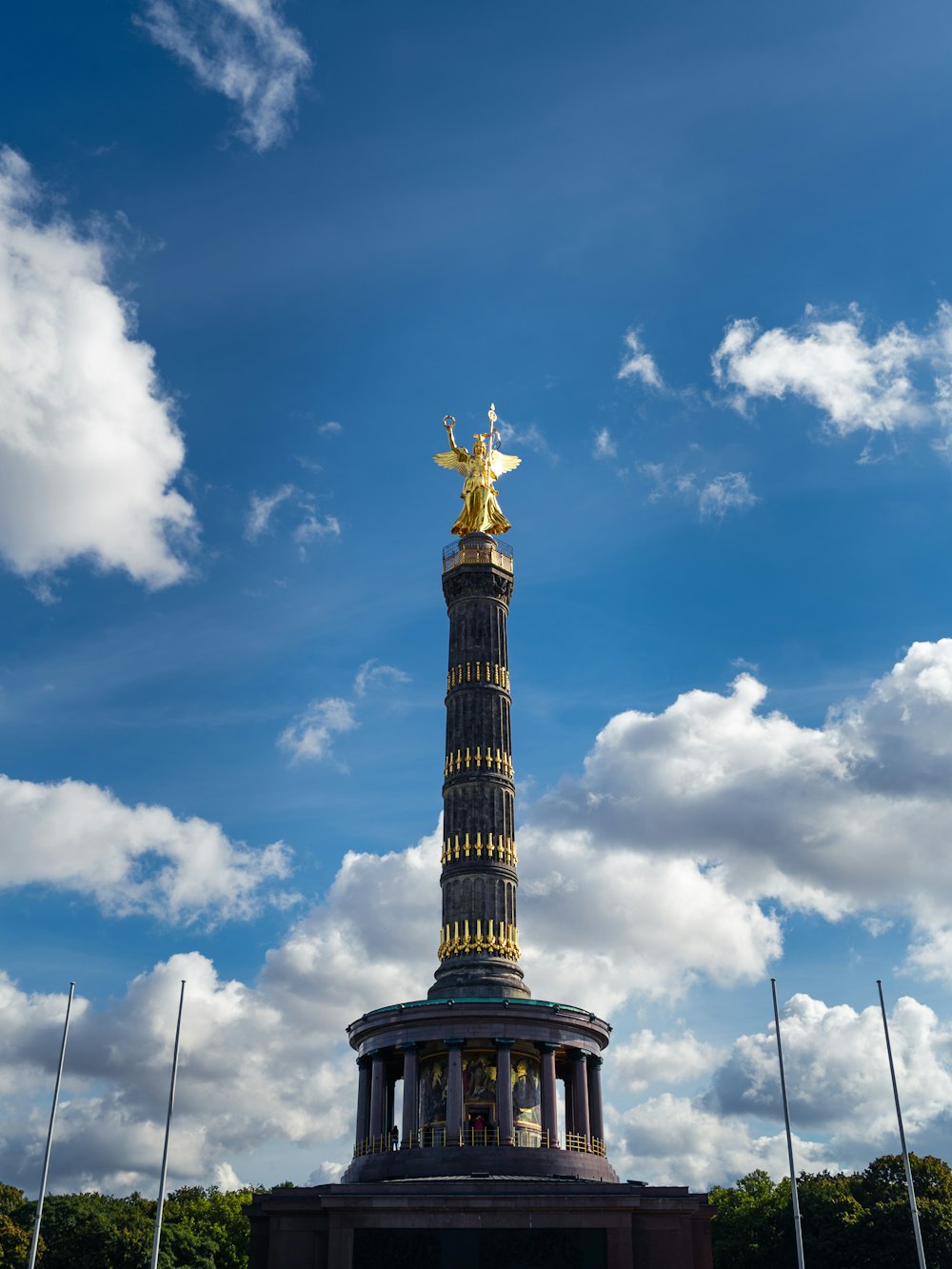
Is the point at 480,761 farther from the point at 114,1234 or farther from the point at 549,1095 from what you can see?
the point at 114,1234

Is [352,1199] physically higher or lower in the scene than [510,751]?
lower

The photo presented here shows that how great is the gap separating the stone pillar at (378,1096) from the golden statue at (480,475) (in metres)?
25.6

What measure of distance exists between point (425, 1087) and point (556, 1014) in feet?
20.1

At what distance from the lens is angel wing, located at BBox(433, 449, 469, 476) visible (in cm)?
6241

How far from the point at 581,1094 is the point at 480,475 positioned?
3040 cm

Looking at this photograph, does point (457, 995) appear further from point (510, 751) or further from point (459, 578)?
point (459, 578)

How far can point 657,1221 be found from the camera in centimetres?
4062

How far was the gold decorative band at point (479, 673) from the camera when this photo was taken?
5628 cm

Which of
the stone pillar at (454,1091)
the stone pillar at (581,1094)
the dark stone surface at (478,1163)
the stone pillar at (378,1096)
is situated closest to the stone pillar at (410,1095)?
the dark stone surface at (478,1163)

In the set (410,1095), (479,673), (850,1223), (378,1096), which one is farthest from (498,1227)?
(850,1223)

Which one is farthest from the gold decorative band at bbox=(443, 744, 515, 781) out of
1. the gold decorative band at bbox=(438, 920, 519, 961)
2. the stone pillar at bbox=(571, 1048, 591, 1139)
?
the stone pillar at bbox=(571, 1048, 591, 1139)

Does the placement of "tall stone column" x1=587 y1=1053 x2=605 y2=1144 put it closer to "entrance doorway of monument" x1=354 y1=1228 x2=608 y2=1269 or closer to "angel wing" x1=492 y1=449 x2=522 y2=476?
"entrance doorway of monument" x1=354 y1=1228 x2=608 y2=1269

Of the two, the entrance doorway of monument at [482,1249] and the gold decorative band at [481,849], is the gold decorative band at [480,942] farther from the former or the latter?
the entrance doorway of monument at [482,1249]

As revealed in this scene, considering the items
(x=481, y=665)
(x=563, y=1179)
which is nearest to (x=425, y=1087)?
(x=563, y=1179)
